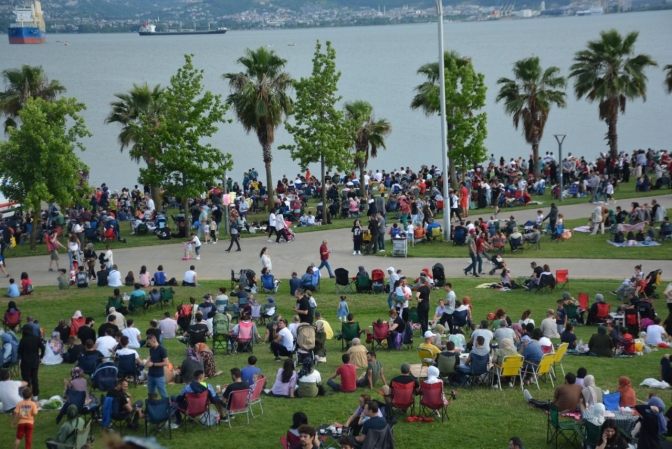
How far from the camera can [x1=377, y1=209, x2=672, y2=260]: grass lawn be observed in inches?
1226

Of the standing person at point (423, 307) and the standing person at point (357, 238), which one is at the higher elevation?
the standing person at point (357, 238)

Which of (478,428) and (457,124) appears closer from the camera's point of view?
(478,428)

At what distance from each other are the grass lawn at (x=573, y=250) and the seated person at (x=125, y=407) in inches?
715

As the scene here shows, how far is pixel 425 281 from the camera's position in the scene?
24250 millimetres

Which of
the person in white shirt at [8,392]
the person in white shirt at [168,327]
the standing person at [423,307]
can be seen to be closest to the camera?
the person in white shirt at [8,392]

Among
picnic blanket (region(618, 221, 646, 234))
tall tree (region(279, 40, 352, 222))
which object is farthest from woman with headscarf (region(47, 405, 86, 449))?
tall tree (region(279, 40, 352, 222))

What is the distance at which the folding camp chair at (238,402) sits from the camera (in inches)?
616

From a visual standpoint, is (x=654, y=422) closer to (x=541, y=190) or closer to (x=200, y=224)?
(x=200, y=224)

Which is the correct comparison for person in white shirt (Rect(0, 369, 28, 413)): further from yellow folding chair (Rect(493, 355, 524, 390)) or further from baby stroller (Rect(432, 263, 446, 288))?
baby stroller (Rect(432, 263, 446, 288))

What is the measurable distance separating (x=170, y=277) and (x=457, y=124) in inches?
716

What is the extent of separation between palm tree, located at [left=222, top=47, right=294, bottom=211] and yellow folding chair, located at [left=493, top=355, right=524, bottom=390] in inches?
977

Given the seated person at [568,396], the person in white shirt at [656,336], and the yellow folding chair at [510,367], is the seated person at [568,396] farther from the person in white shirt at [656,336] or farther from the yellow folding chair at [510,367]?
the person in white shirt at [656,336]

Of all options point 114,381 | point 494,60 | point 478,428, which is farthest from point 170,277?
point 494,60

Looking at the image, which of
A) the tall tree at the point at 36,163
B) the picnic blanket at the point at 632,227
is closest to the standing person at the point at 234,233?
the tall tree at the point at 36,163
